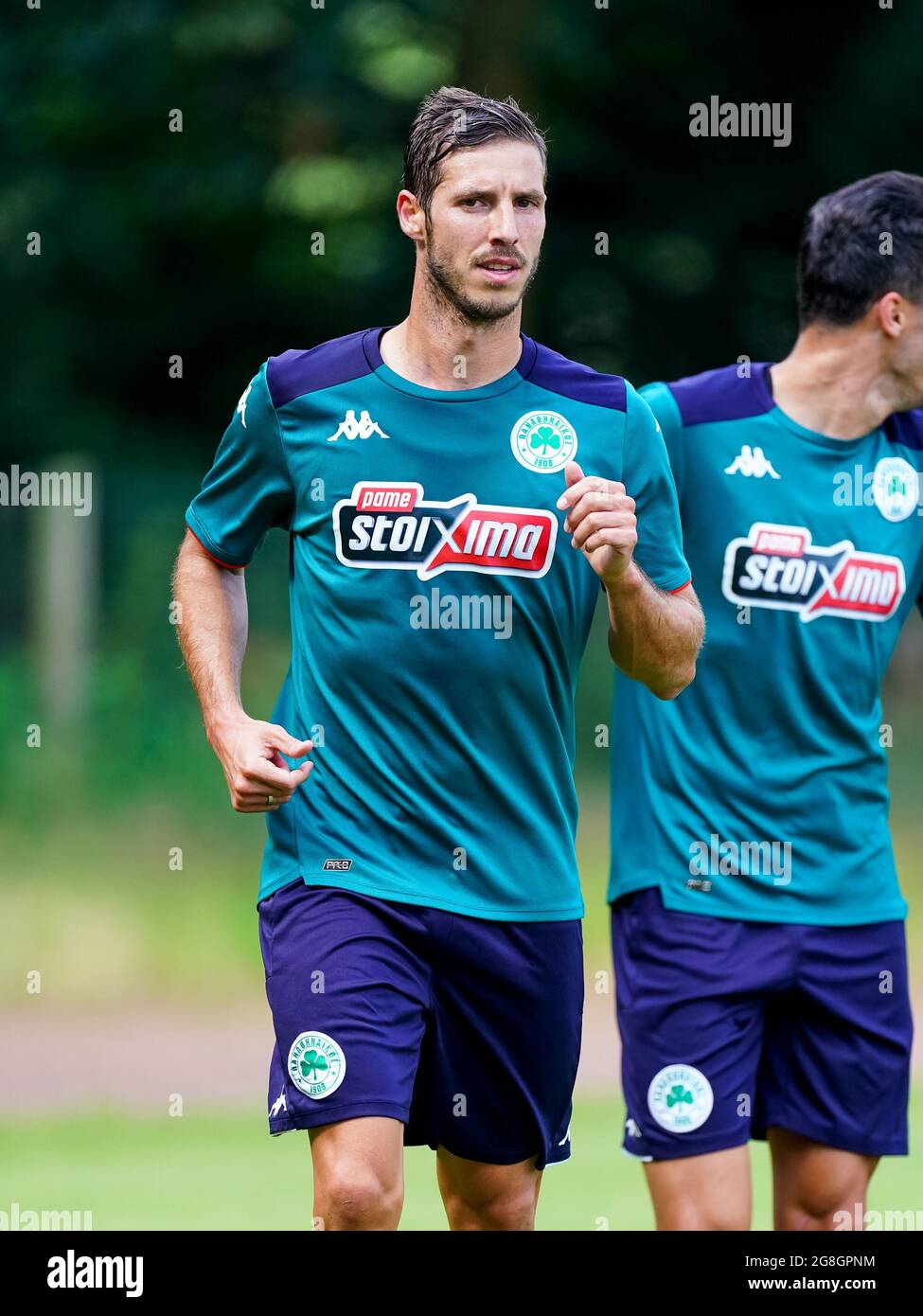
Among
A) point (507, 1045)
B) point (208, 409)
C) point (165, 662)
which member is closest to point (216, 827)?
point (165, 662)

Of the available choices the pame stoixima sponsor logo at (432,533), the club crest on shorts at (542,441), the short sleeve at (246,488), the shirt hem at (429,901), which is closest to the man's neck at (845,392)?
the club crest on shorts at (542,441)

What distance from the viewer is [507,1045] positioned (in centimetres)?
455

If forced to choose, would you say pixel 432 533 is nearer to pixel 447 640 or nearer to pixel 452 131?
pixel 447 640

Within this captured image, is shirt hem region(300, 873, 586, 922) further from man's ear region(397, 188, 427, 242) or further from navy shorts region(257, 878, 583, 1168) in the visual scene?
man's ear region(397, 188, 427, 242)

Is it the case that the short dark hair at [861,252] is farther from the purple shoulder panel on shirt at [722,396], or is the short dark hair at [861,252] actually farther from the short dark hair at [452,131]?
the short dark hair at [452,131]

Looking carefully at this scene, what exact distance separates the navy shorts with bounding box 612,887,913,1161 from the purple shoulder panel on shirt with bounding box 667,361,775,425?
1181 mm

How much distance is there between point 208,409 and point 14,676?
4.82 meters

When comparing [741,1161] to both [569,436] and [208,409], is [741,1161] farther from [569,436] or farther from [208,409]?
[208,409]

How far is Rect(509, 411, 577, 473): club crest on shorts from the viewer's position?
14.7 feet

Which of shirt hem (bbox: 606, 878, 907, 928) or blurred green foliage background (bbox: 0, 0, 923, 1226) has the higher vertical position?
blurred green foliage background (bbox: 0, 0, 923, 1226)

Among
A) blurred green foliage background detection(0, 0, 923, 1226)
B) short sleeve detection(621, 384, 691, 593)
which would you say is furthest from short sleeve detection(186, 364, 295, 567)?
blurred green foliage background detection(0, 0, 923, 1226)

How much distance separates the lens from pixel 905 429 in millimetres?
5453

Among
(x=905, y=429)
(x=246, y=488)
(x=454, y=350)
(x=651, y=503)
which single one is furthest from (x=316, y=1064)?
(x=905, y=429)

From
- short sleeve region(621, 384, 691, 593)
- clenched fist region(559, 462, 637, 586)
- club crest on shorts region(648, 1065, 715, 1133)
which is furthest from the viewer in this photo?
club crest on shorts region(648, 1065, 715, 1133)
